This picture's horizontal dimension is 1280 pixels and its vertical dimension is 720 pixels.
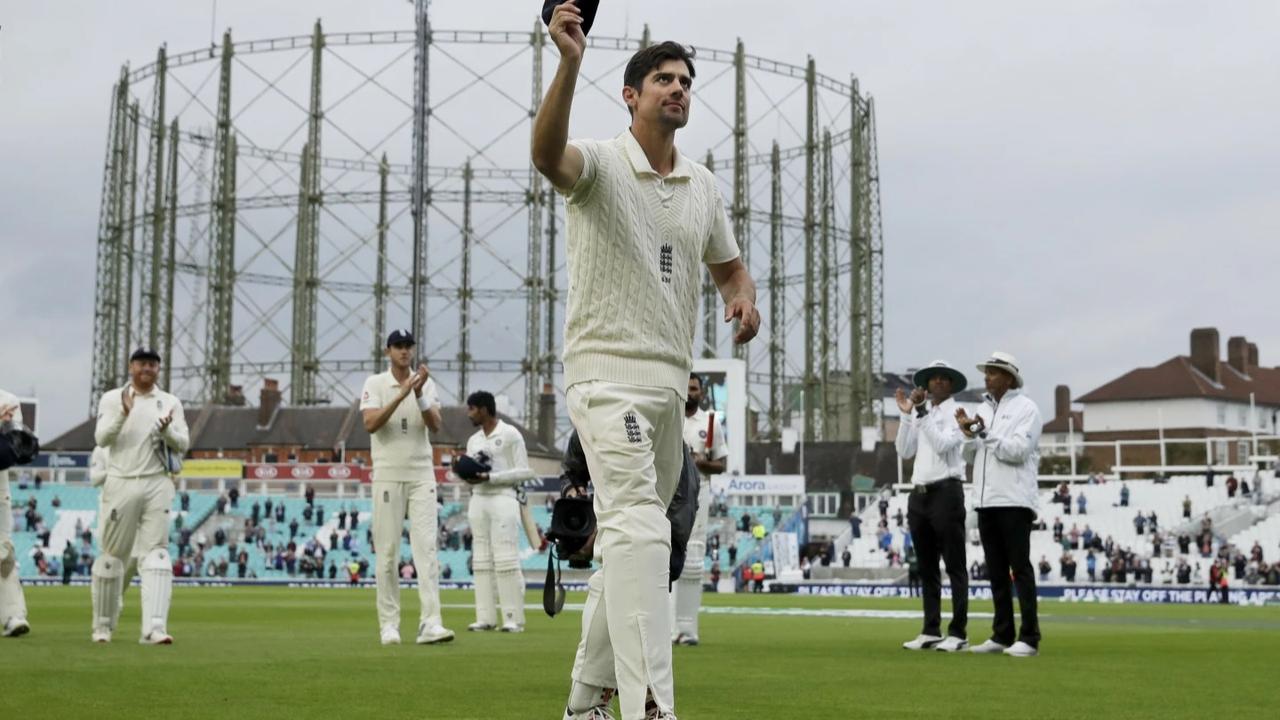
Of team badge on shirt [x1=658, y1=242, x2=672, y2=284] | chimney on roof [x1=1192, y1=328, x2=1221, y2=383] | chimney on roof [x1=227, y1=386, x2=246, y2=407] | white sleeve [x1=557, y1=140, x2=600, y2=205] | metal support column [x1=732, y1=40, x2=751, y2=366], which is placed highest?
metal support column [x1=732, y1=40, x2=751, y2=366]

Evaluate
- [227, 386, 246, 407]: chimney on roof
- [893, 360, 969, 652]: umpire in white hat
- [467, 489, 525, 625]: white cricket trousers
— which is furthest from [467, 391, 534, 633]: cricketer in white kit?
[227, 386, 246, 407]: chimney on roof

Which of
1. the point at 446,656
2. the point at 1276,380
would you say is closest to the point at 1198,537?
the point at 446,656

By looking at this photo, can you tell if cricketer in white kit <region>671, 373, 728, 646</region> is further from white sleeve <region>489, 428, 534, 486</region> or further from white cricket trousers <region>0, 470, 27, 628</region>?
white cricket trousers <region>0, 470, 27, 628</region>

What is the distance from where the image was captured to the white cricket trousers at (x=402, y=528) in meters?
10.4

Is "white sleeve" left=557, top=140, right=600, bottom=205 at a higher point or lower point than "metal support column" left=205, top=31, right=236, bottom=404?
lower

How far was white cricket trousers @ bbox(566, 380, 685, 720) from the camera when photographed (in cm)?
444

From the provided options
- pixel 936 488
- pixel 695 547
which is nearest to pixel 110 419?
pixel 695 547

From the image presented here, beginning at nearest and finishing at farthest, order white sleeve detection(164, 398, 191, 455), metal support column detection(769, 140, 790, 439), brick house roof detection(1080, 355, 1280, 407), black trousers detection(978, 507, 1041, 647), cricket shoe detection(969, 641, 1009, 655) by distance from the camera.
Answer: black trousers detection(978, 507, 1041, 647) < cricket shoe detection(969, 641, 1009, 655) < white sleeve detection(164, 398, 191, 455) < metal support column detection(769, 140, 790, 439) < brick house roof detection(1080, 355, 1280, 407)

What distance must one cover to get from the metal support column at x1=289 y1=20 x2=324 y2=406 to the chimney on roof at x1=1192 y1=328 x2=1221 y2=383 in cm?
4793

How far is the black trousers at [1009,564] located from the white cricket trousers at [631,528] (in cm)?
549

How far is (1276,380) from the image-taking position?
8931 centimetres

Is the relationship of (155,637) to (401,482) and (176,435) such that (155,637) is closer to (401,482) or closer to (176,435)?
(176,435)

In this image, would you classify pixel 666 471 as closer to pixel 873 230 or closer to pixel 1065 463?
pixel 873 230

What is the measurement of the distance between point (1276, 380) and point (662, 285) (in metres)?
91.1
